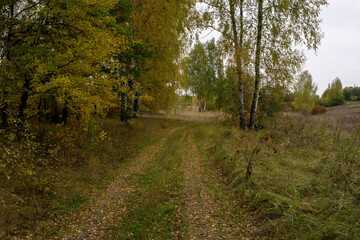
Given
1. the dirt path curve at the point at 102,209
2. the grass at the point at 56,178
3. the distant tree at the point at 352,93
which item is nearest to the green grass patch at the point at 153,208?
the dirt path curve at the point at 102,209

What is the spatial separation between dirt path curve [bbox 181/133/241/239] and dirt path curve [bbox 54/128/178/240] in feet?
6.64

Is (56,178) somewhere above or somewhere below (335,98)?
below

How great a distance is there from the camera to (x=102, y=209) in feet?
20.4

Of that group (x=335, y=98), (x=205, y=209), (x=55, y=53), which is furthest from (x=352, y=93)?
(x=55, y=53)

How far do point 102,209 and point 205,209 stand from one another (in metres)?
3.05

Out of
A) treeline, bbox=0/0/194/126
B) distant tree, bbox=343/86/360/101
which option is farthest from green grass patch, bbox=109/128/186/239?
distant tree, bbox=343/86/360/101

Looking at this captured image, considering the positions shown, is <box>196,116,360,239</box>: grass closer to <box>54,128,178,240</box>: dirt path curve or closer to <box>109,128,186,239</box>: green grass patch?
<box>109,128,186,239</box>: green grass patch

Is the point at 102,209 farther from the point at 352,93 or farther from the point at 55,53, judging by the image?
the point at 352,93

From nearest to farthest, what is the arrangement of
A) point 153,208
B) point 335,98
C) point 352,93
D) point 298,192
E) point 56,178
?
point 298,192
point 153,208
point 56,178
point 335,98
point 352,93

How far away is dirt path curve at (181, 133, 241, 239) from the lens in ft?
16.0

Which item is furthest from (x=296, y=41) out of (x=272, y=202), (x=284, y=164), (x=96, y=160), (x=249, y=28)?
(x=96, y=160)

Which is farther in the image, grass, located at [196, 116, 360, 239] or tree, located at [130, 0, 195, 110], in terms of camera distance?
tree, located at [130, 0, 195, 110]

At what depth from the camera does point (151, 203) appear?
6.38m

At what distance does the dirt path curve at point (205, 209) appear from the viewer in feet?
16.0
